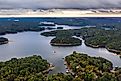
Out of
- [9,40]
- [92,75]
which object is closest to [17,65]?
[92,75]

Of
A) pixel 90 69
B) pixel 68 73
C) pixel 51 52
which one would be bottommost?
pixel 51 52

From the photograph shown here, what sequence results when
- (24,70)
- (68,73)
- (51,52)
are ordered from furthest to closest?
(51,52) < (68,73) < (24,70)

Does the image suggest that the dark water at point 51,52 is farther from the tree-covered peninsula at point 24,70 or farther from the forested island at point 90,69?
the tree-covered peninsula at point 24,70

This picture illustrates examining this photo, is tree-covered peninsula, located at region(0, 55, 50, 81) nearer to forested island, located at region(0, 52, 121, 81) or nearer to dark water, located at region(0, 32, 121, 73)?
forested island, located at region(0, 52, 121, 81)

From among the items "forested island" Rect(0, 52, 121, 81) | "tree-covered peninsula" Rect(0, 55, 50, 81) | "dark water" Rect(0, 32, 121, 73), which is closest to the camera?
"forested island" Rect(0, 52, 121, 81)

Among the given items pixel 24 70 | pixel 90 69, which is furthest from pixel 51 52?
pixel 24 70

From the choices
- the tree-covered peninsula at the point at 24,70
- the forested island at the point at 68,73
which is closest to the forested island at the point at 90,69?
the forested island at the point at 68,73

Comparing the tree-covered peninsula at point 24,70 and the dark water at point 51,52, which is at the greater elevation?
the tree-covered peninsula at point 24,70

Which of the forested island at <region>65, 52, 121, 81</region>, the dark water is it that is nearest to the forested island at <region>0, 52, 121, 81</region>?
the forested island at <region>65, 52, 121, 81</region>

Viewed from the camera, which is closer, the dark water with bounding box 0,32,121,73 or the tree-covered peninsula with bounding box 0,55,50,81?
the tree-covered peninsula with bounding box 0,55,50,81

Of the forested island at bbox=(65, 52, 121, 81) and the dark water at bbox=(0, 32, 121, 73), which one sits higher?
the forested island at bbox=(65, 52, 121, 81)

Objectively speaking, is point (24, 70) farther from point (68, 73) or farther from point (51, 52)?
point (51, 52)
